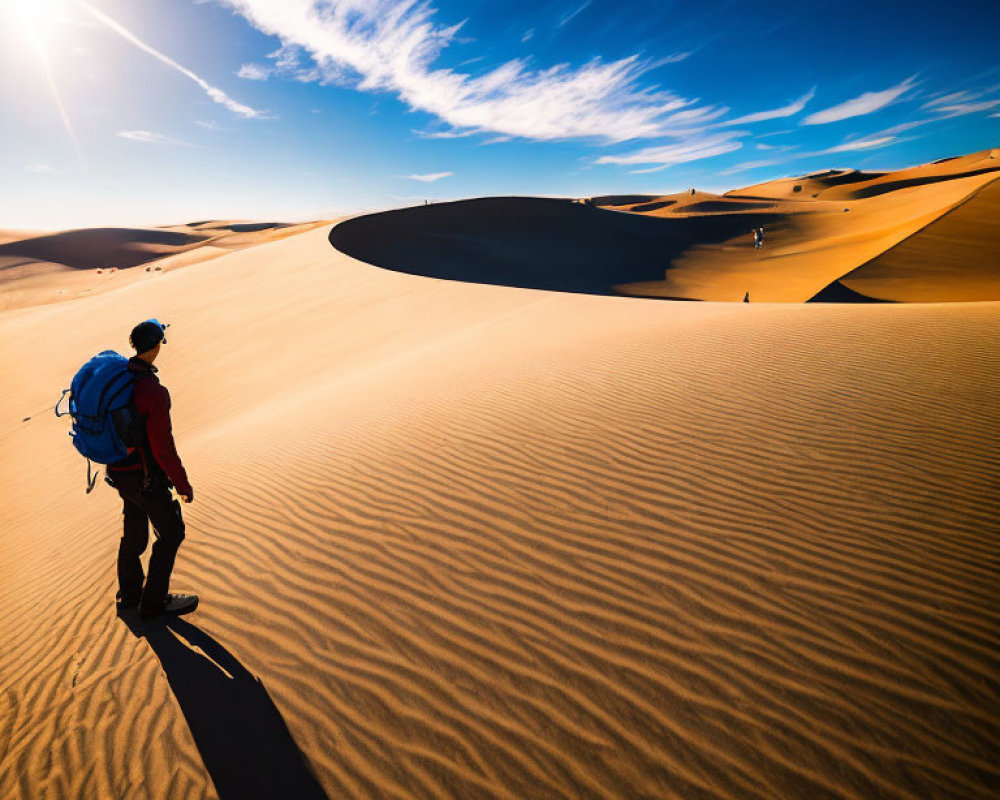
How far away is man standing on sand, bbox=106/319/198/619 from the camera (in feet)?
9.71

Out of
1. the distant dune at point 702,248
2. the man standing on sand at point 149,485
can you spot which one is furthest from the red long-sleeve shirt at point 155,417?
the distant dune at point 702,248

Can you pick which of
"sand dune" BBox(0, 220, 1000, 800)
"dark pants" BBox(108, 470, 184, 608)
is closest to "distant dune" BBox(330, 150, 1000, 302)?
"sand dune" BBox(0, 220, 1000, 800)

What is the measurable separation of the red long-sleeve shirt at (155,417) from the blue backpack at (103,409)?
0.06 meters

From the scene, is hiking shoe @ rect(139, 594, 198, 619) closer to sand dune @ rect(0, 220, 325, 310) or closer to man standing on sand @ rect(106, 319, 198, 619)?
man standing on sand @ rect(106, 319, 198, 619)

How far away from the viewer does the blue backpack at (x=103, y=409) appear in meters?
2.84

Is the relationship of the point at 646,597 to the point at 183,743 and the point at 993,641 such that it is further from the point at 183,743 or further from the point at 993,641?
the point at 183,743

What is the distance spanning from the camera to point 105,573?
3959 mm

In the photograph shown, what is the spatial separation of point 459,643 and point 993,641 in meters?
2.87

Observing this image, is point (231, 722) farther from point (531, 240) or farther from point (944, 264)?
point (531, 240)

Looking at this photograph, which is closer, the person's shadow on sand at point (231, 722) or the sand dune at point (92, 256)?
the person's shadow on sand at point (231, 722)

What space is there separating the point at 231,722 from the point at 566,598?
6.53ft

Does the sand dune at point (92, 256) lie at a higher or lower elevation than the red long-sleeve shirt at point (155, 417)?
higher

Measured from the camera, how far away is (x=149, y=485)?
10.0 feet

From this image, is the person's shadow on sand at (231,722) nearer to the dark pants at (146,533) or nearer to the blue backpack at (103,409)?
the dark pants at (146,533)
